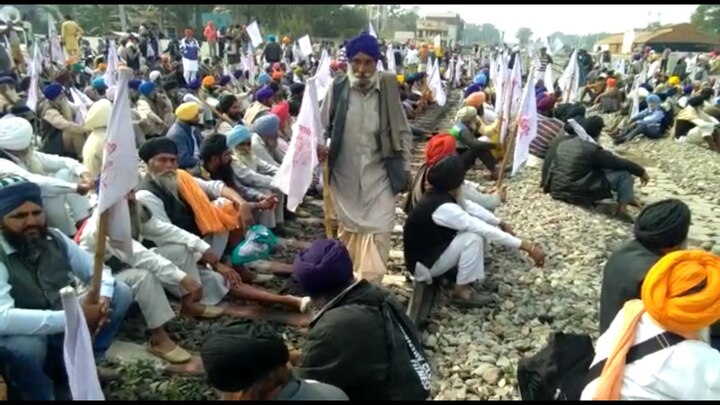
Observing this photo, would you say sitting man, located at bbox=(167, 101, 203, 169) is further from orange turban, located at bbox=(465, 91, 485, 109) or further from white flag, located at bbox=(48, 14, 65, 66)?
white flag, located at bbox=(48, 14, 65, 66)

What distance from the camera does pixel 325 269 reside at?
2746 millimetres

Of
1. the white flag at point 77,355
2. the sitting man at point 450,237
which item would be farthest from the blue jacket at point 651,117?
the white flag at point 77,355

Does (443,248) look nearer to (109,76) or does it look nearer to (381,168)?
(381,168)

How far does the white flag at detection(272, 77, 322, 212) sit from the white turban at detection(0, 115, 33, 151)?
A: 205cm

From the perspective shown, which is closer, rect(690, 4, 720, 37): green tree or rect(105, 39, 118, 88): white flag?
rect(105, 39, 118, 88): white flag

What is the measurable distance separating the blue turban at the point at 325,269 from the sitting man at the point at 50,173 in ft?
7.83

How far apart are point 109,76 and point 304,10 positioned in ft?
125

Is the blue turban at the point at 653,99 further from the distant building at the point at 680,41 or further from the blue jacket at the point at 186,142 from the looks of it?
the distant building at the point at 680,41

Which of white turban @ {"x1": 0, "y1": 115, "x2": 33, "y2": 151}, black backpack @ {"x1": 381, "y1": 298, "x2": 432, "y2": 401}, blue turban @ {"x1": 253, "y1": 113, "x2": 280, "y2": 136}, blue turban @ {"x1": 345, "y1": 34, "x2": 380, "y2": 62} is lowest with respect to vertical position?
black backpack @ {"x1": 381, "y1": 298, "x2": 432, "y2": 401}

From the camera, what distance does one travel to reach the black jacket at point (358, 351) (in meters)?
2.55

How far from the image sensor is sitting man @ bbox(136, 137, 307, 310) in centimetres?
438

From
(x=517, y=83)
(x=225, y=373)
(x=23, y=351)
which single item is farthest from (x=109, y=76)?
(x=225, y=373)

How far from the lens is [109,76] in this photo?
12086 millimetres

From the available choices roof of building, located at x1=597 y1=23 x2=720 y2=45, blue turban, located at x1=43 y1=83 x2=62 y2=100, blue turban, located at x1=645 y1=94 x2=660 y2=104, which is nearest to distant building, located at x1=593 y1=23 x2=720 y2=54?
roof of building, located at x1=597 y1=23 x2=720 y2=45
